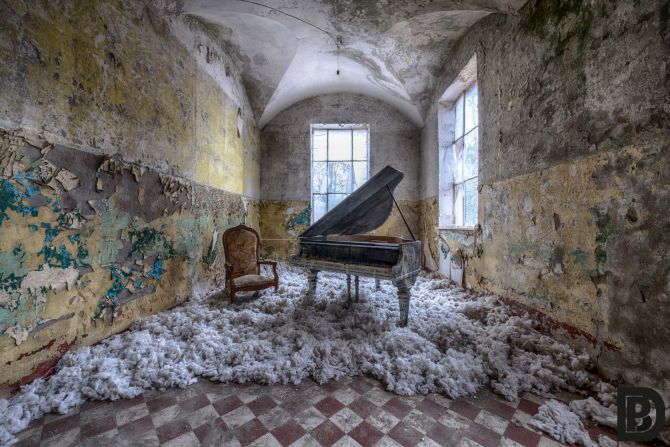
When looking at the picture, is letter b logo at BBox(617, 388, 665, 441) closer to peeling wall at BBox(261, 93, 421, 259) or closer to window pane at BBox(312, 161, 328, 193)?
peeling wall at BBox(261, 93, 421, 259)

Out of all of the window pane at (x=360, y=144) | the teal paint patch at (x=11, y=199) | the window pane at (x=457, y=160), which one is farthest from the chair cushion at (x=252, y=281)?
the window pane at (x=360, y=144)

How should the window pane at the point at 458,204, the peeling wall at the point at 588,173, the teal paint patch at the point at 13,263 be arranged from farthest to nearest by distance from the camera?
1. the window pane at the point at 458,204
2. the teal paint patch at the point at 13,263
3. the peeling wall at the point at 588,173

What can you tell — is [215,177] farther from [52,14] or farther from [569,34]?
[569,34]

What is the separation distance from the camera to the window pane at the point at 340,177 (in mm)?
7031

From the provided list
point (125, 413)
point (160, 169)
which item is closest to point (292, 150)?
point (160, 169)

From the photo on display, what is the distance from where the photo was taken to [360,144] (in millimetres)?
7020

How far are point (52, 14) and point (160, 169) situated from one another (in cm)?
147

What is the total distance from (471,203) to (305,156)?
4091 millimetres

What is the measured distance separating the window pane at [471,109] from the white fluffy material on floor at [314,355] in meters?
2.85

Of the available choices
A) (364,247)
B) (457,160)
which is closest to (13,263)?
(364,247)

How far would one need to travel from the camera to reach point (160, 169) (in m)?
3.15

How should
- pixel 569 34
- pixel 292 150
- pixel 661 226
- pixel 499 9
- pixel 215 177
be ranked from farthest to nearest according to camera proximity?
pixel 292 150 → pixel 215 177 → pixel 499 9 → pixel 569 34 → pixel 661 226

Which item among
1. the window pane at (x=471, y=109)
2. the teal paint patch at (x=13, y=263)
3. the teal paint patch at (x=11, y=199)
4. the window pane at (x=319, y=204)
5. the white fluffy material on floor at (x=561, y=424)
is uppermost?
the window pane at (x=471, y=109)

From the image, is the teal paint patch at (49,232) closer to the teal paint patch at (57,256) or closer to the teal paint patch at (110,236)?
the teal paint patch at (57,256)
